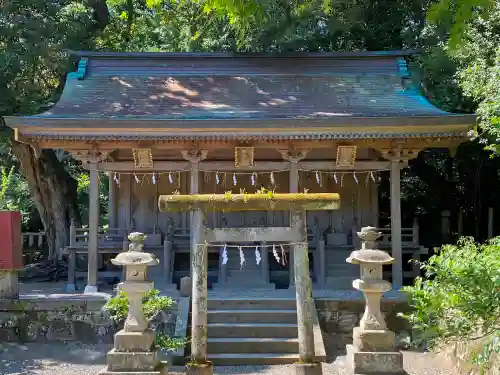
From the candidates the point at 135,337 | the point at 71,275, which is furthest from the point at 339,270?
the point at 135,337

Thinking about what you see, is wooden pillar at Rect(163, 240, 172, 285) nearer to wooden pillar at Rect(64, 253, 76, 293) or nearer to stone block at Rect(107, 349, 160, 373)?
wooden pillar at Rect(64, 253, 76, 293)

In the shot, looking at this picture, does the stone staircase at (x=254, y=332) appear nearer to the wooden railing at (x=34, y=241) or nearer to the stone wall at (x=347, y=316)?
the stone wall at (x=347, y=316)

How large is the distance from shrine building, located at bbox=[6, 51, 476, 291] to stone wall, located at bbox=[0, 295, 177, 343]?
0.91 metres

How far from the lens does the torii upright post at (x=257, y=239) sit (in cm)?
755

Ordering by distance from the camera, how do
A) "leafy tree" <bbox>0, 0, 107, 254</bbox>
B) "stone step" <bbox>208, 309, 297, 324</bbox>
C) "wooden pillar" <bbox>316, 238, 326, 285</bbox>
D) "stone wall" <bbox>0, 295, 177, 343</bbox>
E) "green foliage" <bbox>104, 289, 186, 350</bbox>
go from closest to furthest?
"green foliage" <bbox>104, 289, 186, 350</bbox>, "stone step" <bbox>208, 309, 297, 324</bbox>, "stone wall" <bbox>0, 295, 177, 343</bbox>, "wooden pillar" <bbox>316, 238, 326, 285</bbox>, "leafy tree" <bbox>0, 0, 107, 254</bbox>

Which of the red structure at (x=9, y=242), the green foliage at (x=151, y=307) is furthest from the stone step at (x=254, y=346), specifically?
the red structure at (x=9, y=242)

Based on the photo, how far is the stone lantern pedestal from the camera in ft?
25.6

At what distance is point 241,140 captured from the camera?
12.3 m

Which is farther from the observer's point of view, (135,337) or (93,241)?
(93,241)

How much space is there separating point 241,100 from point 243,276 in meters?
4.13

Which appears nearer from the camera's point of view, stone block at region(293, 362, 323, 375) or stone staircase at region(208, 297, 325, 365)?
stone block at region(293, 362, 323, 375)

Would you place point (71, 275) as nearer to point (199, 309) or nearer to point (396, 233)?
point (199, 309)

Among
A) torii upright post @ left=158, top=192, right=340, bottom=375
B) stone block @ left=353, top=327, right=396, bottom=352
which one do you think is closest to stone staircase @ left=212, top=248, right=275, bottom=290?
stone block @ left=353, top=327, right=396, bottom=352

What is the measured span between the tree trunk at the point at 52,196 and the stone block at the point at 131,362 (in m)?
10.3
